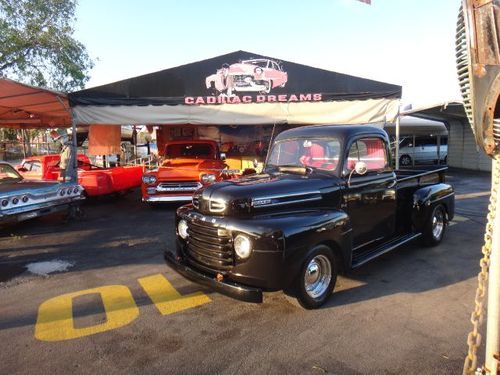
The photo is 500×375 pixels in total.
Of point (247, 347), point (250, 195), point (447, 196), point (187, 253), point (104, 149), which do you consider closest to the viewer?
point (247, 347)

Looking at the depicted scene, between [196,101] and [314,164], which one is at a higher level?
[196,101]

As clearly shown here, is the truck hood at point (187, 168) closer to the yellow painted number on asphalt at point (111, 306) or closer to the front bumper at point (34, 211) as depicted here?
the front bumper at point (34, 211)

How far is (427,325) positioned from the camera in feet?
12.3

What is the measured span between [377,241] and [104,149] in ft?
27.7

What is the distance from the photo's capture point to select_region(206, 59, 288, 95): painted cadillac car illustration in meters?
10.6

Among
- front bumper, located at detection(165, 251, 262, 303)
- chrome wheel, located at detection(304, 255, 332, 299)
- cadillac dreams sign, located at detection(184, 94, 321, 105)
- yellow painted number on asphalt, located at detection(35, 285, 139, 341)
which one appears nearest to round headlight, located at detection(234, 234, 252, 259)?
front bumper, located at detection(165, 251, 262, 303)

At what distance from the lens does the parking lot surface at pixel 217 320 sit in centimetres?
317

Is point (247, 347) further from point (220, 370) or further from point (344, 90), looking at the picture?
point (344, 90)

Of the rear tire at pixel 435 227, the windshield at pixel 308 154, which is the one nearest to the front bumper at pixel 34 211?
the windshield at pixel 308 154

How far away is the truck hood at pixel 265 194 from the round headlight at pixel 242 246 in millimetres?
335

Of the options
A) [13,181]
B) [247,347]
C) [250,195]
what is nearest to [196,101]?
[13,181]

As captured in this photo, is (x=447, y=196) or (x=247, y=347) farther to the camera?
(x=447, y=196)

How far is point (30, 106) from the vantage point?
474 inches

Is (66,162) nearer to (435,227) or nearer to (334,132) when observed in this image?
(334,132)
